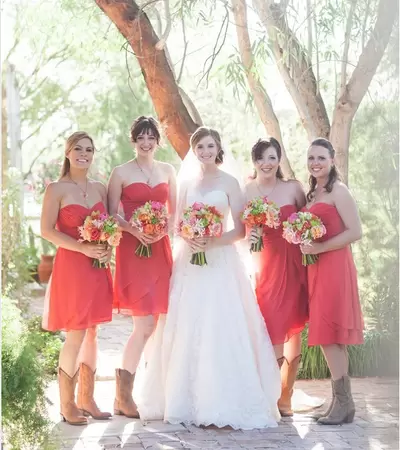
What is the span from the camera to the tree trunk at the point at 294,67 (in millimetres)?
6008

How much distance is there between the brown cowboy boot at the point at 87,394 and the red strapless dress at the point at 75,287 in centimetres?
32

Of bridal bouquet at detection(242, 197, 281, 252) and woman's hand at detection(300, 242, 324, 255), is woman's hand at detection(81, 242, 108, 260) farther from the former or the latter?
woman's hand at detection(300, 242, 324, 255)

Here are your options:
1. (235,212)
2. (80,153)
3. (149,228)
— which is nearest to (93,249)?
(149,228)

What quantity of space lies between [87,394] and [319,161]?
2019 millimetres

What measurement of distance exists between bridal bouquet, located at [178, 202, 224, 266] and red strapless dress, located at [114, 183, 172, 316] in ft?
1.10

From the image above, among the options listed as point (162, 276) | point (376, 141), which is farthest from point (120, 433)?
point (376, 141)

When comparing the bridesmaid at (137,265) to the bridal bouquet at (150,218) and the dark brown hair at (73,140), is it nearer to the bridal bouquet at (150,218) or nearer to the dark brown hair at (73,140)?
the bridal bouquet at (150,218)

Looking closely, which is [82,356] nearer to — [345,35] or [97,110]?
[345,35]

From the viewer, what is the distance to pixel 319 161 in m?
5.02

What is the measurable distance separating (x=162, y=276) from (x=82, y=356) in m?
0.70

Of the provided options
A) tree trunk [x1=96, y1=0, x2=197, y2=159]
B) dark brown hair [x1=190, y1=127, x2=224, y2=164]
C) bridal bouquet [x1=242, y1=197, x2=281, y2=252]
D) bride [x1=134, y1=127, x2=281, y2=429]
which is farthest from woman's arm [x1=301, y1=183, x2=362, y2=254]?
tree trunk [x1=96, y1=0, x2=197, y2=159]

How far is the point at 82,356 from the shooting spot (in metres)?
5.21

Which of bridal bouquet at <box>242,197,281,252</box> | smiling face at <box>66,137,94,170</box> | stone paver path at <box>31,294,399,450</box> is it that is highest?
smiling face at <box>66,137,94,170</box>

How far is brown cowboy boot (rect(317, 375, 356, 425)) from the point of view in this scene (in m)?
5.04
